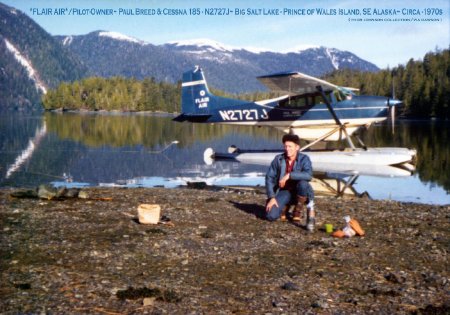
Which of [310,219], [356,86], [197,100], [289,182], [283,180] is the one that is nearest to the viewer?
[310,219]

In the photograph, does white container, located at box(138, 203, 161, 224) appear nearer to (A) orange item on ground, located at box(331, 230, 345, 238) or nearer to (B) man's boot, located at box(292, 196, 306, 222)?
(B) man's boot, located at box(292, 196, 306, 222)

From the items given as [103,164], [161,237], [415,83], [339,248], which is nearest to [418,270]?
[339,248]

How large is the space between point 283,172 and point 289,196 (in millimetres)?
447

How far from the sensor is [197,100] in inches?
926

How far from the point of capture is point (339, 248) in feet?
22.1

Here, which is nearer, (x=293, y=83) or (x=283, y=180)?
(x=283, y=180)

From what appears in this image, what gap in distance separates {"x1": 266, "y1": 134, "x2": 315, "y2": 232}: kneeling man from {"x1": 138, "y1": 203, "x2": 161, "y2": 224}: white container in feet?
6.29

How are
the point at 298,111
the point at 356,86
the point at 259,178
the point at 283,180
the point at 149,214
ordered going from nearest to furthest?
1. the point at 149,214
2. the point at 283,180
3. the point at 259,178
4. the point at 298,111
5. the point at 356,86

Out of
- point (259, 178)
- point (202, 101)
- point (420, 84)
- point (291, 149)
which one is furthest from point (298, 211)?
point (420, 84)

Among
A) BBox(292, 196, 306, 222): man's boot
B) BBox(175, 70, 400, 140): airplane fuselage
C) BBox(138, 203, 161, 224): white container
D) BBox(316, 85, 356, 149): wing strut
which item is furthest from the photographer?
BBox(175, 70, 400, 140): airplane fuselage

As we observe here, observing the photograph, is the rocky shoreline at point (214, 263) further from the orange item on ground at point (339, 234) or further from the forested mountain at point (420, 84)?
the forested mountain at point (420, 84)

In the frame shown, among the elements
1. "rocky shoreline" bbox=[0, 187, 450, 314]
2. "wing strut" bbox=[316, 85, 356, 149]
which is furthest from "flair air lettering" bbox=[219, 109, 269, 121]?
"rocky shoreline" bbox=[0, 187, 450, 314]

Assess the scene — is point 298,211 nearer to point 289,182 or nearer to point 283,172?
point 289,182

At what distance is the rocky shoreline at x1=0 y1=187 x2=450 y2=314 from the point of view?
4625 mm
